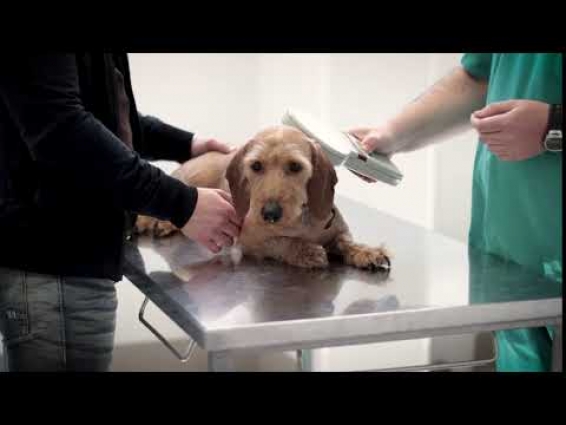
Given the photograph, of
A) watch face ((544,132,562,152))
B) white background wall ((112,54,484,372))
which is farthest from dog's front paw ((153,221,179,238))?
white background wall ((112,54,484,372))

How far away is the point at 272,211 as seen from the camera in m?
1.66

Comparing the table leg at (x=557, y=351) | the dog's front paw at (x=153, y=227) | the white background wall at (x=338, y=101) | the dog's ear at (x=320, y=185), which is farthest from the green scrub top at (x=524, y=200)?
the white background wall at (x=338, y=101)

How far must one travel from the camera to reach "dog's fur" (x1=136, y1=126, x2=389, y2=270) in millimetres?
1688

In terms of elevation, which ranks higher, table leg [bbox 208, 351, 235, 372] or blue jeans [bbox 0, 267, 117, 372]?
blue jeans [bbox 0, 267, 117, 372]

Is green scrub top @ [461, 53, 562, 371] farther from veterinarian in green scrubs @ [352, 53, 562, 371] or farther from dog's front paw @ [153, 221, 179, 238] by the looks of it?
dog's front paw @ [153, 221, 179, 238]

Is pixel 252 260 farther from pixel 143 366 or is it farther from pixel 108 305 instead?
pixel 143 366

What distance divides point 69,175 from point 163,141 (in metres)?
0.69

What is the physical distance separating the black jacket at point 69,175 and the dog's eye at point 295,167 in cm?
31

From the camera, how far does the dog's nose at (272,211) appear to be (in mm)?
1660

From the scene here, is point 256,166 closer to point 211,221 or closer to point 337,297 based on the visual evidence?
point 211,221

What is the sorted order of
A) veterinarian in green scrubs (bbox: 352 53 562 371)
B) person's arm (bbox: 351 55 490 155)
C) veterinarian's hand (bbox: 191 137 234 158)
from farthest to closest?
veterinarian's hand (bbox: 191 137 234 158) → person's arm (bbox: 351 55 490 155) → veterinarian in green scrubs (bbox: 352 53 562 371)

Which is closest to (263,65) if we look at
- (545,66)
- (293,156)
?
(293,156)

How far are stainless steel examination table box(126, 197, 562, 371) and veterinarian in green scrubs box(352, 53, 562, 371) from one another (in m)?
0.07

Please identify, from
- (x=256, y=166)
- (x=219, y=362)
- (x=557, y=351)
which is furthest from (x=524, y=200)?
(x=219, y=362)
